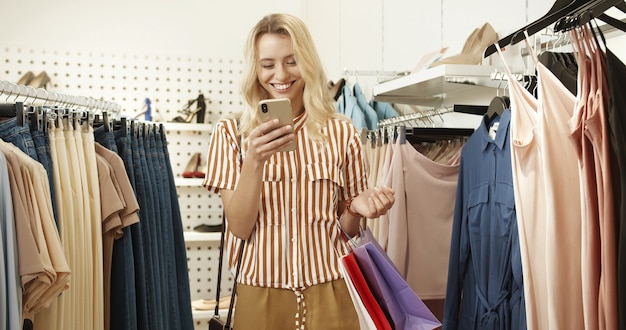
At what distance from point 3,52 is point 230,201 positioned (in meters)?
3.90

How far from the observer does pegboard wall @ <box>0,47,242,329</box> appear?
16.5ft

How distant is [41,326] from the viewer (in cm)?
178

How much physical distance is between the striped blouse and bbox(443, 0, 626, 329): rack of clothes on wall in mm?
489

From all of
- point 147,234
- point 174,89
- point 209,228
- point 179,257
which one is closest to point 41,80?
point 174,89

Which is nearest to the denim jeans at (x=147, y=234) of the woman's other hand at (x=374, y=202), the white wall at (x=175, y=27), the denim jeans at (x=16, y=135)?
the denim jeans at (x=16, y=135)

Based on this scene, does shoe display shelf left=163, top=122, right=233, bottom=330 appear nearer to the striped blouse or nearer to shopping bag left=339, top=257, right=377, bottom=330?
the striped blouse

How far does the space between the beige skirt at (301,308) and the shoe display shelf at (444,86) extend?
34.4 inches

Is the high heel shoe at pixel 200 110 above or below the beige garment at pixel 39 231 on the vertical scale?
above

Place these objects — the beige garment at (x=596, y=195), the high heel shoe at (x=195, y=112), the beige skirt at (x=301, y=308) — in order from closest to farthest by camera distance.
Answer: the beige garment at (x=596, y=195), the beige skirt at (x=301, y=308), the high heel shoe at (x=195, y=112)

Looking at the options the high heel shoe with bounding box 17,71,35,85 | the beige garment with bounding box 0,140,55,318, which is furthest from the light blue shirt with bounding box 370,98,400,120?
the high heel shoe with bounding box 17,71,35,85

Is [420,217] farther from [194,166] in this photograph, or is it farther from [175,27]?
[175,27]

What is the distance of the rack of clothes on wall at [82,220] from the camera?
158 cm

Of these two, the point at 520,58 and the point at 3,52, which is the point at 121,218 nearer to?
the point at 520,58

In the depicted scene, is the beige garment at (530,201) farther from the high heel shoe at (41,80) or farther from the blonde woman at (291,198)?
the high heel shoe at (41,80)
